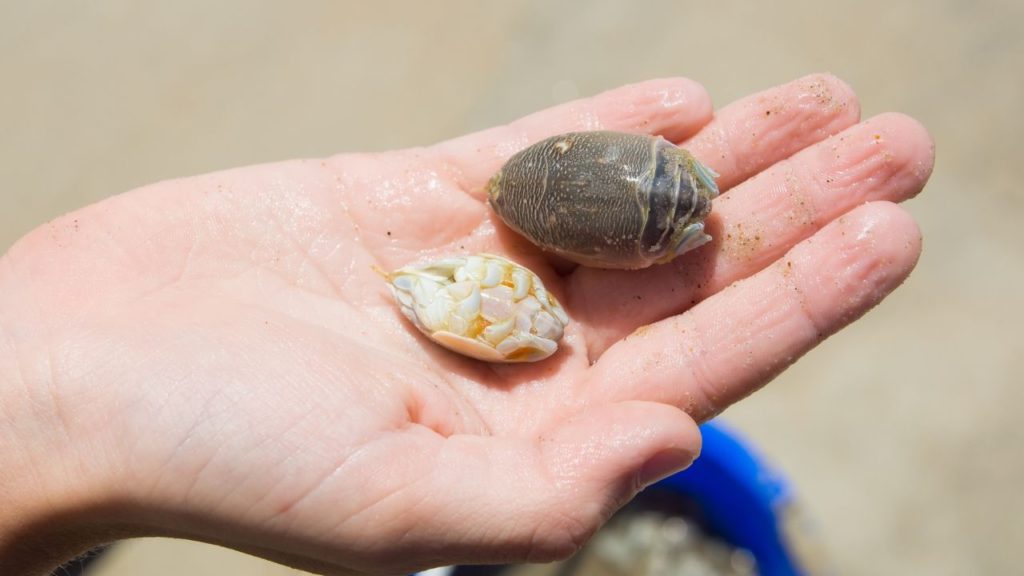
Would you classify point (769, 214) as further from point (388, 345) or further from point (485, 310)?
point (388, 345)

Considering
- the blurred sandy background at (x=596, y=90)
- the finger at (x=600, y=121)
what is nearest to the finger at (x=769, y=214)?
the finger at (x=600, y=121)

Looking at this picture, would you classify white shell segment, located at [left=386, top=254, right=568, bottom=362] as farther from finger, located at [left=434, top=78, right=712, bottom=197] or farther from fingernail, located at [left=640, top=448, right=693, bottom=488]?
fingernail, located at [left=640, top=448, right=693, bottom=488]

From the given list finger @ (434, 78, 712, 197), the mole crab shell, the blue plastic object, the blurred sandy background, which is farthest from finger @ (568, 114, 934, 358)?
the blurred sandy background

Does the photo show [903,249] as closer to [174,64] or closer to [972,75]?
[972,75]

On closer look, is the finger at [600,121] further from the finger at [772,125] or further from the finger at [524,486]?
the finger at [524,486]

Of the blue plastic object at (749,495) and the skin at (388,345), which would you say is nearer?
the skin at (388,345)
